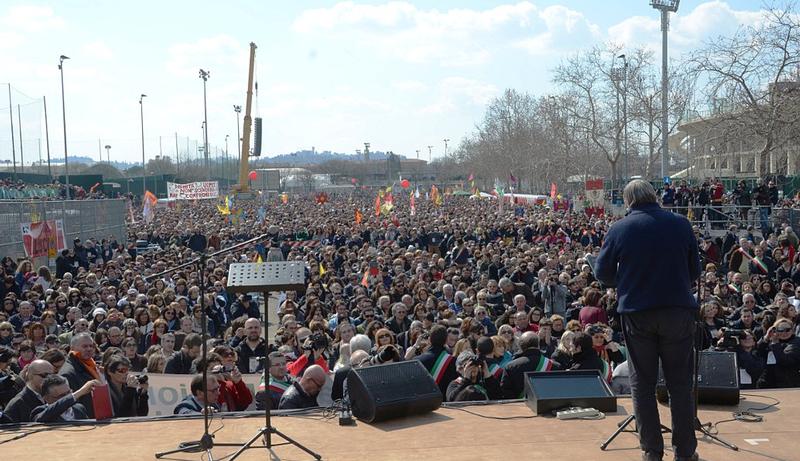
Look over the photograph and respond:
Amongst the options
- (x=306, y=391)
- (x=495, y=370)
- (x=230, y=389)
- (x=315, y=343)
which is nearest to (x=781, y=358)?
(x=495, y=370)

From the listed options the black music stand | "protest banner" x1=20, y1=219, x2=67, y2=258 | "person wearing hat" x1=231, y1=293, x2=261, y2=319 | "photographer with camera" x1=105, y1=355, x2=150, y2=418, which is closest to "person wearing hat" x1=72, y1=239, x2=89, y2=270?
"protest banner" x1=20, y1=219, x2=67, y2=258

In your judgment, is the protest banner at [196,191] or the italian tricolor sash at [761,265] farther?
the protest banner at [196,191]

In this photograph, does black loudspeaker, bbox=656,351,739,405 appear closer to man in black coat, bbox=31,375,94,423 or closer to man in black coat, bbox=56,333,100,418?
man in black coat, bbox=31,375,94,423

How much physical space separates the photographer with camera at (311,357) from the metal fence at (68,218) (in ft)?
58.0

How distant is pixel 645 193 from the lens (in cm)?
503

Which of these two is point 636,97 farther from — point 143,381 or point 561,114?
point 143,381

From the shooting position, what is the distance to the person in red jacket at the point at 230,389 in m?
7.65

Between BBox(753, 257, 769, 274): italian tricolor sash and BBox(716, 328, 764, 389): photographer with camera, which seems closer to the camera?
BBox(716, 328, 764, 389): photographer with camera

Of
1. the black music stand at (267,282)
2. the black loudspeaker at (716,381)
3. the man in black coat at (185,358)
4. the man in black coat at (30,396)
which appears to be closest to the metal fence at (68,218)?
the man in black coat at (185,358)

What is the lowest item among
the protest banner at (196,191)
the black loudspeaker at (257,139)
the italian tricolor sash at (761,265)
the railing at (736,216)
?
the italian tricolor sash at (761,265)

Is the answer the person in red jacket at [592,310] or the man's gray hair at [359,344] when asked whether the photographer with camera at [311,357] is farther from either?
the person in red jacket at [592,310]

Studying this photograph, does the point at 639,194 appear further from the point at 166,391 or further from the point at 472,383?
the point at 166,391

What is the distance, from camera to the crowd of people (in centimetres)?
773

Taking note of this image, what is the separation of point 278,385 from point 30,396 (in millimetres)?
2115
